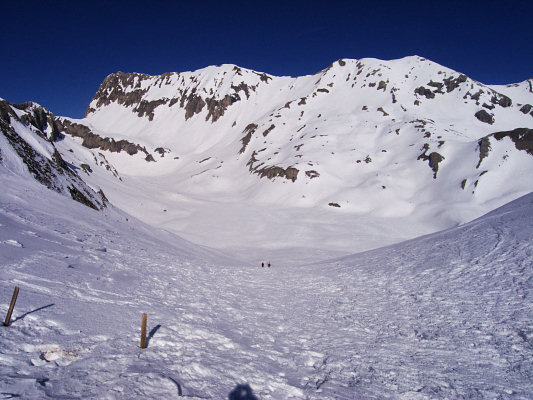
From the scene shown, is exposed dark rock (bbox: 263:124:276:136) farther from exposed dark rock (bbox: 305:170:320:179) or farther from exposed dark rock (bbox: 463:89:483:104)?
exposed dark rock (bbox: 463:89:483:104)

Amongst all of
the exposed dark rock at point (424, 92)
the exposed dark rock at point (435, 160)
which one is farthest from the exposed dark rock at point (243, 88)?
the exposed dark rock at point (435, 160)

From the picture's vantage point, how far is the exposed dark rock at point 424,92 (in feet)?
344

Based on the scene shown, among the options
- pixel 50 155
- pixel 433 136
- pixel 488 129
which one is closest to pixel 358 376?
pixel 50 155

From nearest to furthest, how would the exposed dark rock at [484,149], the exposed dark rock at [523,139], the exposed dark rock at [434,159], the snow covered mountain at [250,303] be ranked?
the snow covered mountain at [250,303]
the exposed dark rock at [523,139]
the exposed dark rock at [484,149]
the exposed dark rock at [434,159]

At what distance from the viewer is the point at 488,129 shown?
8844 cm

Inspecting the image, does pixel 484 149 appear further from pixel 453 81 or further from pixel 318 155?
pixel 453 81

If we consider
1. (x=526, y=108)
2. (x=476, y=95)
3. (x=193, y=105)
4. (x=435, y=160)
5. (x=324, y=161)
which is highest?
(x=193, y=105)

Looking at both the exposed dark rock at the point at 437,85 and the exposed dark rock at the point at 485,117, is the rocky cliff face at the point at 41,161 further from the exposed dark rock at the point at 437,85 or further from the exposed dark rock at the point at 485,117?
the exposed dark rock at the point at 437,85

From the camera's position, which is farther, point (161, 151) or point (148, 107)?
point (148, 107)

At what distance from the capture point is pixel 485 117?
93688 mm

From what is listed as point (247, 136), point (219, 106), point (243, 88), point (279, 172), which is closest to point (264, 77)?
point (243, 88)

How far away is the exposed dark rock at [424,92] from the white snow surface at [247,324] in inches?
4163

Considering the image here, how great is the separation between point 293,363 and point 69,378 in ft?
13.8

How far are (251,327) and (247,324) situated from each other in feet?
0.83
